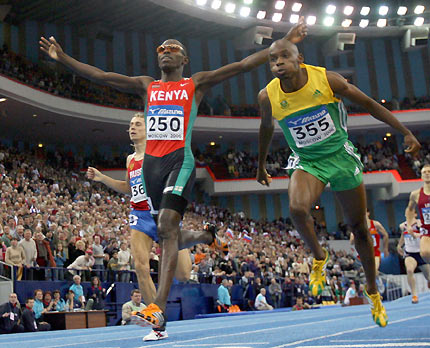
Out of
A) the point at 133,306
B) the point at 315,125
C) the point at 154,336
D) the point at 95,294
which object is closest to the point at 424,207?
the point at 315,125

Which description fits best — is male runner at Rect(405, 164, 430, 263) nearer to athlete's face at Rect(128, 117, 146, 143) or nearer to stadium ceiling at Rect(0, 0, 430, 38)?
athlete's face at Rect(128, 117, 146, 143)

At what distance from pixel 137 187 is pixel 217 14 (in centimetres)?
2816

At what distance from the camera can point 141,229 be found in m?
7.02

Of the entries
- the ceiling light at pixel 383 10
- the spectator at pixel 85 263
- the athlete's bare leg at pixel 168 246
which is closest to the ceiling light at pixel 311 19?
the ceiling light at pixel 383 10

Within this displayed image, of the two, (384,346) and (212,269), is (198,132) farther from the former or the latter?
(384,346)

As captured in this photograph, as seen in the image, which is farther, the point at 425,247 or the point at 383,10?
the point at 383,10

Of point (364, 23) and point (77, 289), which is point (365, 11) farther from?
point (77, 289)

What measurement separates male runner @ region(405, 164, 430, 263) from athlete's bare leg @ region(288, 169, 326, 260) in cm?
557

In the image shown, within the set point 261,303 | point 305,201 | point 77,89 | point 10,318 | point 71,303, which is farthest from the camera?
point 77,89

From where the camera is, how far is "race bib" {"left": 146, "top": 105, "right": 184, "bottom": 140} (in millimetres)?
5469

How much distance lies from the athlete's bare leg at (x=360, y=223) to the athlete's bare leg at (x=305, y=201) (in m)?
0.31

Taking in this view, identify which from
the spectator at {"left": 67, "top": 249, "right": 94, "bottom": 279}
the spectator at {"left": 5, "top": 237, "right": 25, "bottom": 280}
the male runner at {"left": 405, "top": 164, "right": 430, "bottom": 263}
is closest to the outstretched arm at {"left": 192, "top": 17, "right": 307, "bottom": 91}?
the male runner at {"left": 405, "top": 164, "right": 430, "bottom": 263}

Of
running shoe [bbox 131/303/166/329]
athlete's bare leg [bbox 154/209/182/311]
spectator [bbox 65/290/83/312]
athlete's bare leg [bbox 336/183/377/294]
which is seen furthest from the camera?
spectator [bbox 65/290/83/312]

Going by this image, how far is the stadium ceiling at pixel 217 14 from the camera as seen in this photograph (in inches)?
1254
